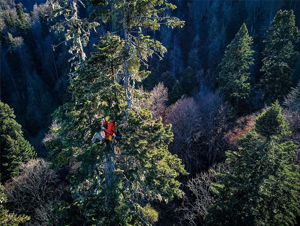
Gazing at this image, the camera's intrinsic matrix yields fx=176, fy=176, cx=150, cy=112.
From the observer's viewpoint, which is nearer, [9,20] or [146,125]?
[146,125]

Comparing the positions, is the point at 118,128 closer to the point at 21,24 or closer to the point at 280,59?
the point at 280,59

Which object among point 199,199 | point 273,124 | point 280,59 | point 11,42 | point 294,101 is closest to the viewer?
point 273,124

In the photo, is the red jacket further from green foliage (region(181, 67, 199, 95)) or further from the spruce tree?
green foliage (region(181, 67, 199, 95))

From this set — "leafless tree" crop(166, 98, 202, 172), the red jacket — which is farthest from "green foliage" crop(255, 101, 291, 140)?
"leafless tree" crop(166, 98, 202, 172)

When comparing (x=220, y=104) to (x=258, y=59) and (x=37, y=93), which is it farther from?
(x=37, y=93)

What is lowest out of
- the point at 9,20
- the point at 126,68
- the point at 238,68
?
the point at 238,68

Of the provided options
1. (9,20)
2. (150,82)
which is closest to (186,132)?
(150,82)

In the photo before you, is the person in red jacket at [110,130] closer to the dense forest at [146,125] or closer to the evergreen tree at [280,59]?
the dense forest at [146,125]
